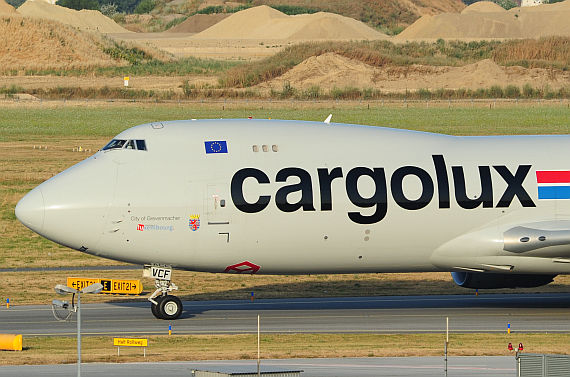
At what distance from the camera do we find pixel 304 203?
36.3m

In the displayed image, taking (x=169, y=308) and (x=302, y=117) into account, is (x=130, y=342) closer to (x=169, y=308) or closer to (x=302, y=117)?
(x=169, y=308)

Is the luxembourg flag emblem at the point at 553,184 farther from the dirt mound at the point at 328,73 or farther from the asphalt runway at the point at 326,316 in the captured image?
the dirt mound at the point at 328,73

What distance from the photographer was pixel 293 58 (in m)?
162

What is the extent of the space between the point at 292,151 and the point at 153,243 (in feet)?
18.0

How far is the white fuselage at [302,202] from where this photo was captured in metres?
35.6

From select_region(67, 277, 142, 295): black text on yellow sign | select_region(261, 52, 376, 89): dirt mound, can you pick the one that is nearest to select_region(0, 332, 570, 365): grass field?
select_region(67, 277, 142, 295): black text on yellow sign

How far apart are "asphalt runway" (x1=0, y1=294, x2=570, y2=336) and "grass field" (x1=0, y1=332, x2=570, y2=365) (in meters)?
1.10

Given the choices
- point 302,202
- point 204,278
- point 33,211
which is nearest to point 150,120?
point 204,278

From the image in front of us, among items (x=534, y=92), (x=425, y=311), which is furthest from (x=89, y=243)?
(x=534, y=92)

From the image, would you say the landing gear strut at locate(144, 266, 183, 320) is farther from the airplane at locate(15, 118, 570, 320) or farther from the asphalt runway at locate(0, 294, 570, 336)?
the asphalt runway at locate(0, 294, 570, 336)

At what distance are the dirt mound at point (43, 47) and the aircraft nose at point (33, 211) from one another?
13188cm

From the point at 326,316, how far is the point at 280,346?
5714 mm

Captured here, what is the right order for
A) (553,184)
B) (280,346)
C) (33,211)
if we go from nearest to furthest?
(280,346) < (33,211) < (553,184)

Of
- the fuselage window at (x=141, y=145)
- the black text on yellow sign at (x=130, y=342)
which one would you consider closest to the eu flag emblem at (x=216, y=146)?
the fuselage window at (x=141, y=145)
